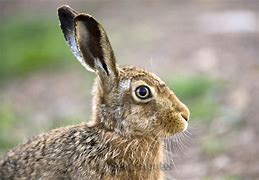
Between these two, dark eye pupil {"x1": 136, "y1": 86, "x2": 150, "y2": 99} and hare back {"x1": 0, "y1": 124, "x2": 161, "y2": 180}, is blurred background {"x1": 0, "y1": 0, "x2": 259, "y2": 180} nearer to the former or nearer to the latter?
hare back {"x1": 0, "y1": 124, "x2": 161, "y2": 180}

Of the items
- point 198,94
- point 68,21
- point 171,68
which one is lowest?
point 68,21

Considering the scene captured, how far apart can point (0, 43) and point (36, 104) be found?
8.81 feet

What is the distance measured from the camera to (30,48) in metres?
13.0

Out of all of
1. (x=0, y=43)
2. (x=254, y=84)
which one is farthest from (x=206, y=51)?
(x=0, y=43)

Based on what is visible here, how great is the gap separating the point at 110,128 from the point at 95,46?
586 millimetres

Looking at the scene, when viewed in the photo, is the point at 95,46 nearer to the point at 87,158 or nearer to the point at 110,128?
the point at 110,128

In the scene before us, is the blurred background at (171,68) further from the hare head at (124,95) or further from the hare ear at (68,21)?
the hare ear at (68,21)

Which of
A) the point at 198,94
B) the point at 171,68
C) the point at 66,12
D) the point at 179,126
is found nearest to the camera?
the point at 179,126

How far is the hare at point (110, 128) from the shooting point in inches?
232

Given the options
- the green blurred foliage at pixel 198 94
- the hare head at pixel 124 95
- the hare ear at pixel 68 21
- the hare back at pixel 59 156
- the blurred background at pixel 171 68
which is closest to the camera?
the hare head at pixel 124 95

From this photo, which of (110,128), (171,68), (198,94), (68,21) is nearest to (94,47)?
(68,21)

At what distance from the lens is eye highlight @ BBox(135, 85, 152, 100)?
5.89 meters

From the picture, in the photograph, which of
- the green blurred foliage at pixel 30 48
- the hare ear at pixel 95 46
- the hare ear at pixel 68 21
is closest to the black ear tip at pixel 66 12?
the hare ear at pixel 68 21

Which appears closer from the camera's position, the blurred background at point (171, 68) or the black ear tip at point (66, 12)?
the black ear tip at point (66, 12)
